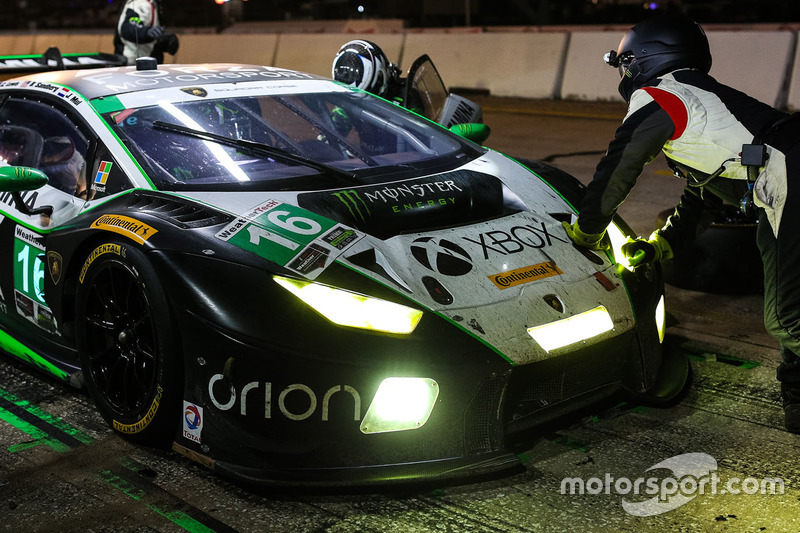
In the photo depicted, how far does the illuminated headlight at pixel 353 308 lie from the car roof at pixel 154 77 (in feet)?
5.36

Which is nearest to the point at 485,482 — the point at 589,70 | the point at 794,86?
the point at 794,86

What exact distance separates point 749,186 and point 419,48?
1175cm

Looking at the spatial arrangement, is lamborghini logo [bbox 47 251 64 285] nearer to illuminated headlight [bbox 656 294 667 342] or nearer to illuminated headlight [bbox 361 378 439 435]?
illuminated headlight [bbox 361 378 439 435]

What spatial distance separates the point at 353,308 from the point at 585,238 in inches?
45.2

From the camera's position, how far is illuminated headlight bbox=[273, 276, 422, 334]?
312 centimetres

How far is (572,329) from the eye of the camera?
3.42 m

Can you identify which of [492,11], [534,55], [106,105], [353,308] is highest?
[492,11]

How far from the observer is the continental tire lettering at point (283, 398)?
3.06 meters

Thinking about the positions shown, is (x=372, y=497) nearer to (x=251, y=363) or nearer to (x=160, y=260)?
(x=251, y=363)

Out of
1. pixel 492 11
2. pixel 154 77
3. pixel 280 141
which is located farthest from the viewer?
pixel 492 11

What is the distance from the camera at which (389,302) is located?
10.5 feet

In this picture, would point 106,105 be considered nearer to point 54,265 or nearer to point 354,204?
point 54,265

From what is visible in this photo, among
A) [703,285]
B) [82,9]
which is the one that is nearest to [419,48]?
[703,285]

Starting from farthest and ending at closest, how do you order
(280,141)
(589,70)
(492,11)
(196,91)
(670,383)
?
(492,11)
(589,70)
(196,91)
(280,141)
(670,383)
